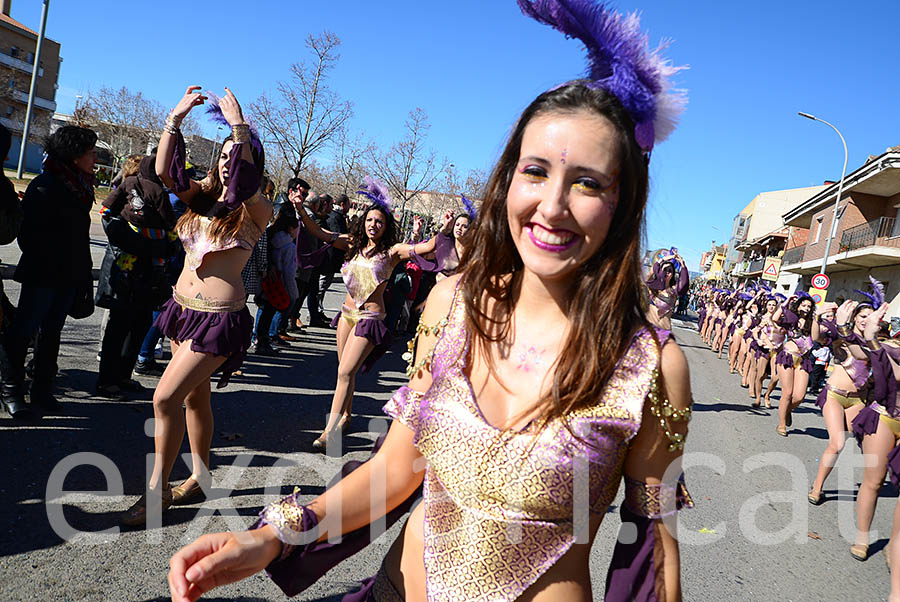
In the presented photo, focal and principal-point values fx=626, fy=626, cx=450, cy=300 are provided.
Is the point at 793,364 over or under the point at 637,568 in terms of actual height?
over

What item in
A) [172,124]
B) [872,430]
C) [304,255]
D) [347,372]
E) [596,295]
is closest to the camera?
[596,295]

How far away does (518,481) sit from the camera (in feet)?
4.41

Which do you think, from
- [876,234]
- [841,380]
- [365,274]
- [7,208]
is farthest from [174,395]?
[876,234]

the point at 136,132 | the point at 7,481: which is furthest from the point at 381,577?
the point at 136,132

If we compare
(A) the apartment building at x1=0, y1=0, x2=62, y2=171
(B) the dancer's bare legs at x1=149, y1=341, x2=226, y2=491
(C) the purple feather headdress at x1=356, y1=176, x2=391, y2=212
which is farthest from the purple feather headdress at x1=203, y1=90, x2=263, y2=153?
(A) the apartment building at x1=0, y1=0, x2=62, y2=171

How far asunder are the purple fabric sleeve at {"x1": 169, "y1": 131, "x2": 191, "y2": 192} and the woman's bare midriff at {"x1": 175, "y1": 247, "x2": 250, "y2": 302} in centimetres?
42

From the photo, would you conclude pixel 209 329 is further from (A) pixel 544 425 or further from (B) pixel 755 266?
(B) pixel 755 266

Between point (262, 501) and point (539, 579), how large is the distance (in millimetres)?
3217

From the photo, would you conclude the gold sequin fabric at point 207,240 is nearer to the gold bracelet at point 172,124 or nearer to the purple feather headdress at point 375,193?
the gold bracelet at point 172,124

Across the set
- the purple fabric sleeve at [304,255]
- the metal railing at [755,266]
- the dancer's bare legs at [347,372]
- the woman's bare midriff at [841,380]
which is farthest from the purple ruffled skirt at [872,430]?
the metal railing at [755,266]

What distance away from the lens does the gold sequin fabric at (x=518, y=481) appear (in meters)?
1.35

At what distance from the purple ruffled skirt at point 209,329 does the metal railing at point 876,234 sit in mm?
28464

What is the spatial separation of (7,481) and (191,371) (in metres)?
1.47

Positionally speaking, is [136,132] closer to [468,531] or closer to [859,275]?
[859,275]
